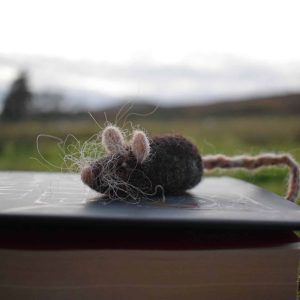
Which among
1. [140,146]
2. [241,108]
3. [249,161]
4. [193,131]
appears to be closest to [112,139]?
[140,146]

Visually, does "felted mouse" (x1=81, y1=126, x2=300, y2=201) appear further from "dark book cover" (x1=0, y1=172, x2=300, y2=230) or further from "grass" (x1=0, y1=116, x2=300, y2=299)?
"grass" (x1=0, y1=116, x2=300, y2=299)

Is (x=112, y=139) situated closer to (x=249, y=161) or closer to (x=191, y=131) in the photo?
(x=249, y=161)

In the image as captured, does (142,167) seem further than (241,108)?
No

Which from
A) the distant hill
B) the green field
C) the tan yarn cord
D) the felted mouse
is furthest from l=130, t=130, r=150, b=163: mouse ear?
the distant hill

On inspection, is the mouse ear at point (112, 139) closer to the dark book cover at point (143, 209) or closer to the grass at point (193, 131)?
the dark book cover at point (143, 209)

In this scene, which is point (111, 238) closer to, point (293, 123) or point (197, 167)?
point (197, 167)

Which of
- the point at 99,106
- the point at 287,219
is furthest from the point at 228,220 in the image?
the point at 99,106

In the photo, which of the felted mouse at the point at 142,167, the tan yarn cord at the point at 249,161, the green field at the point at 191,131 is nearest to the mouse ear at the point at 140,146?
the felted mouse at the point at 142,167
